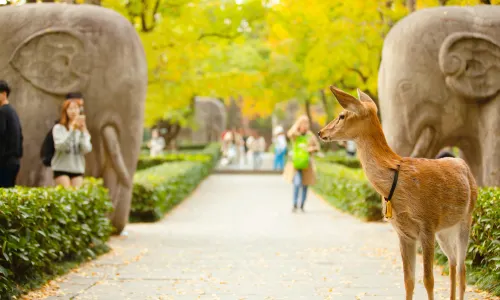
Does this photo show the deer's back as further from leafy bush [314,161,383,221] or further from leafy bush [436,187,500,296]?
leafy bush [314,161,383,221]

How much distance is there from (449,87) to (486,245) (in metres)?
2.93

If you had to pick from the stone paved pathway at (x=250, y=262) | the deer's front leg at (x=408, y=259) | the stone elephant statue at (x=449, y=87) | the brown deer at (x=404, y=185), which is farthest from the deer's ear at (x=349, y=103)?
the stone elephant statue at (x=449, y=87)

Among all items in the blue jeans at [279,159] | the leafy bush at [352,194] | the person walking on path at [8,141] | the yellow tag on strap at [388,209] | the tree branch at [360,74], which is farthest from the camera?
the blue jeans at [279,159]

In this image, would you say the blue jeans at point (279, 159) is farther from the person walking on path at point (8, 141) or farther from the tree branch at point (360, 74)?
the person walking on path at point (8, 141)

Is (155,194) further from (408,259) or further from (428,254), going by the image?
(428,254)

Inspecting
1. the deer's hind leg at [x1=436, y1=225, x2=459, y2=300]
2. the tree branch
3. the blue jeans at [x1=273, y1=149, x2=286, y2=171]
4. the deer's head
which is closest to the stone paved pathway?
the deer's hind leg at [x1=436, y1=225, x2=459, y2=300]

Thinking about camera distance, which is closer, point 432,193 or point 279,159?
point 432,193

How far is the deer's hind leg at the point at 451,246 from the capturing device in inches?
240

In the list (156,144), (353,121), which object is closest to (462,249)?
(353,121)

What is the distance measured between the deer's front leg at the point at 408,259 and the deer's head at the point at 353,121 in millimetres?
782

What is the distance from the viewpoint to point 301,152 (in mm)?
15945

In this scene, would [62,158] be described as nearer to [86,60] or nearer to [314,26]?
[86,60]

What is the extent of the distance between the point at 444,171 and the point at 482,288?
1833 millimetres

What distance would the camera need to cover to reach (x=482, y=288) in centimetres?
718
